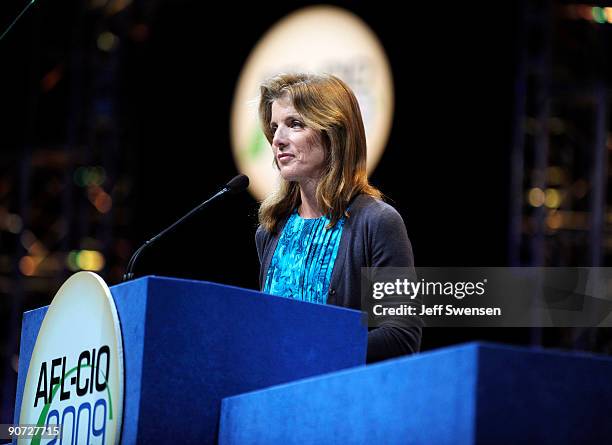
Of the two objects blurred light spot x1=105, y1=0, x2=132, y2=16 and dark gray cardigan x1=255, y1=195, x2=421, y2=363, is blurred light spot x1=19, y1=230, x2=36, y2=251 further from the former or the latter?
dark gray cardigan x1=255, y1=195, x2=421, y2=363

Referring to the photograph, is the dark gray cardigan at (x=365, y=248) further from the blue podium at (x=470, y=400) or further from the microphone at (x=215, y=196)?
the blue podium at (x=470, y=400)

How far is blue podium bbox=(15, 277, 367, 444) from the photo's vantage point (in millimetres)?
1976

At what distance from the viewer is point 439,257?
570 centimetres

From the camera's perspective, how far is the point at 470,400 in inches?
57.1

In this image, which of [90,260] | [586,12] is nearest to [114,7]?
[90,260]

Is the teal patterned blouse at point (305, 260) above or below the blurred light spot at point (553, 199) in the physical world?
below

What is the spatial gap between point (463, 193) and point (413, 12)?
1178mm

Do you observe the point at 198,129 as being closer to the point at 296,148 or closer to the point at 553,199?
the point at 553,199

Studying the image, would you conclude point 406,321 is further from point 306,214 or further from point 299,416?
point 299,416

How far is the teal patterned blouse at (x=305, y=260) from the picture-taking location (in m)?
2.81

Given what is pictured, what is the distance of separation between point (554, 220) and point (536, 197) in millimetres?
293

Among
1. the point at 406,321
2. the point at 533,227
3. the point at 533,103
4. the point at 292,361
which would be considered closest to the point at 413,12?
the point at 533,103

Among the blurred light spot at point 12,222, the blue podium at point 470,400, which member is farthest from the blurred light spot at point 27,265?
the blue podium at point 470,400

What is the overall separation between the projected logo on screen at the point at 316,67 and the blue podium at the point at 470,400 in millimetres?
4151
